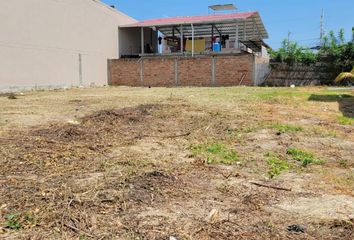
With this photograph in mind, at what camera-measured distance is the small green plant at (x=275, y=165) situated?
3.83 m

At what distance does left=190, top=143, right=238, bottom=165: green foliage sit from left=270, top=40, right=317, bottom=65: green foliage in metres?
18.2

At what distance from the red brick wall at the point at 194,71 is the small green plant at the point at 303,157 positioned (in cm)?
1702

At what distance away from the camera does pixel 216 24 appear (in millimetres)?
24375

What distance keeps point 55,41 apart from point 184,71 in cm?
762

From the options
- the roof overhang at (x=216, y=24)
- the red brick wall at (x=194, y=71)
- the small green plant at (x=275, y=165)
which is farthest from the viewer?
the roof overhang at (x=216, y=24)

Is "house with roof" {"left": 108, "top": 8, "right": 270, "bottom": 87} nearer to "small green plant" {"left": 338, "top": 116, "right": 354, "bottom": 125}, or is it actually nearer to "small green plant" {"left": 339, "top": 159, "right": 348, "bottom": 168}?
"small green plant" {"left": 338, "top": 116, "right": 354, "bottom": 125}

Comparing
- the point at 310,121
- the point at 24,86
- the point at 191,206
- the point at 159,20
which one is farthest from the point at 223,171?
the point at 159,20

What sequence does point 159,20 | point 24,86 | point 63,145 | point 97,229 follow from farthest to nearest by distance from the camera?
point 159,20, point 24,86, point 63,145, point 97,229

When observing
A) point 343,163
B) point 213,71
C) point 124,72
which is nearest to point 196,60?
point 213,71

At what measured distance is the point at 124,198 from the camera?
9.84 feet

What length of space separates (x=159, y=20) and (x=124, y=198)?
23385 mm

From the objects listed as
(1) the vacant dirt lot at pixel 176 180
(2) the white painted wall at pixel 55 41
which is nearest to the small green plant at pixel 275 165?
(1) the vacant dirt lot at pixel 176 180

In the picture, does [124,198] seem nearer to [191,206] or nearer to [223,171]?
[191,206]

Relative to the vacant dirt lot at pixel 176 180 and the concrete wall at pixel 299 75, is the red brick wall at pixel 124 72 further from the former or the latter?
the vacant dirt lot at pixel 176 180
